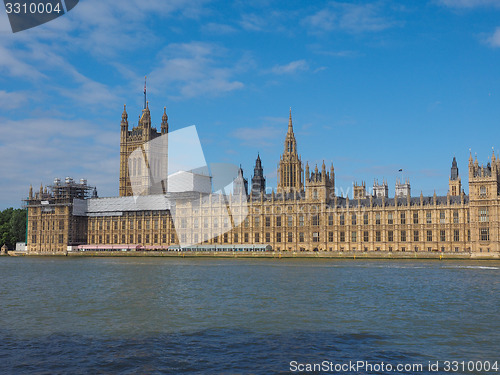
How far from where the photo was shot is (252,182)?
176125mm

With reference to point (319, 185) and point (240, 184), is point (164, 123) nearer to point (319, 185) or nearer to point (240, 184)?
point (240, 184)

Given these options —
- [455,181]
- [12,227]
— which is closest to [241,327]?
[455,181]

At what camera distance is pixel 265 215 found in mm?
135375

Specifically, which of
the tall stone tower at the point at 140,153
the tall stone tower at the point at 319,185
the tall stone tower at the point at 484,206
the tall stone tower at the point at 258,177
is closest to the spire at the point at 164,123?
the tall stone tower at the point at 140,153

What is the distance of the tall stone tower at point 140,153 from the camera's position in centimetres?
18125

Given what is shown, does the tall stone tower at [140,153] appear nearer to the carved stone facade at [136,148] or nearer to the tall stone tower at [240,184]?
the carved stone facade at [136,148]

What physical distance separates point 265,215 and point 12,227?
268 ft

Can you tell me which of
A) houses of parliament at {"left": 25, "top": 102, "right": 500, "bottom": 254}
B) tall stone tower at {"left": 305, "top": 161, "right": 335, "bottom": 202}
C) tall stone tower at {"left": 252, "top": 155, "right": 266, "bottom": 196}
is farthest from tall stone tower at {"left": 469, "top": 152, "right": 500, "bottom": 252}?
tall stone tower at {"left": 252, "top": 155, "right": 266, "bottom": 196}

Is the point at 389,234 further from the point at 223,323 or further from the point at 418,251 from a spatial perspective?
the point at 223,323

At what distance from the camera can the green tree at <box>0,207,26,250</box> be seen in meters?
164

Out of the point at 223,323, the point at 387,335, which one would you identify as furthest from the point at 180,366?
the point at 387,335

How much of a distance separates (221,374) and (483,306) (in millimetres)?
25143

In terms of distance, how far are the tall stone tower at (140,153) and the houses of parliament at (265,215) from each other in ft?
1.28

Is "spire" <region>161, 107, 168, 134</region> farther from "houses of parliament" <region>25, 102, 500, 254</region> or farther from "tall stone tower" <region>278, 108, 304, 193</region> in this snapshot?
"tall stone tower" <region>278, 108, 304, 193</region>
